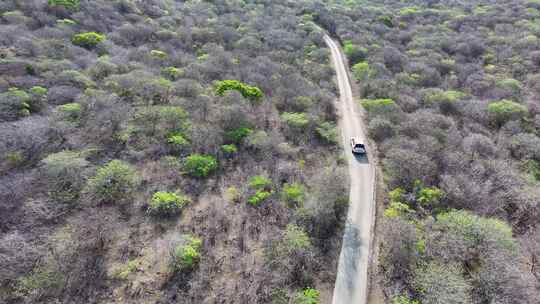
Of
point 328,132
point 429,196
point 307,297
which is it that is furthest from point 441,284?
point 328,132

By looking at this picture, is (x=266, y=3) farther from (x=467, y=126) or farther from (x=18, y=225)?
(x=18, y=225)

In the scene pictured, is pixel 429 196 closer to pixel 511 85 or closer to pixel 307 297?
pixel 307 297

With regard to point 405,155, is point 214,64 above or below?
above

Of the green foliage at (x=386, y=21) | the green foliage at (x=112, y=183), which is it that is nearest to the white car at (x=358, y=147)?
the green foliage at (x=112, y=183)

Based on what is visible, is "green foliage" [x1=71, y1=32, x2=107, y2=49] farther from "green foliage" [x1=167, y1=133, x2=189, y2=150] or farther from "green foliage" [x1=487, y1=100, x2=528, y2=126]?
"green foliage" [x1=487, y1=100, x2=528, y2=126]

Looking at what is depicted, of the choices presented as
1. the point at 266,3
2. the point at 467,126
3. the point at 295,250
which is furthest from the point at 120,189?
the point at 266,3

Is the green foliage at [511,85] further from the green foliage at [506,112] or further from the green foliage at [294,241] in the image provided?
the green foliage at [294,241]
